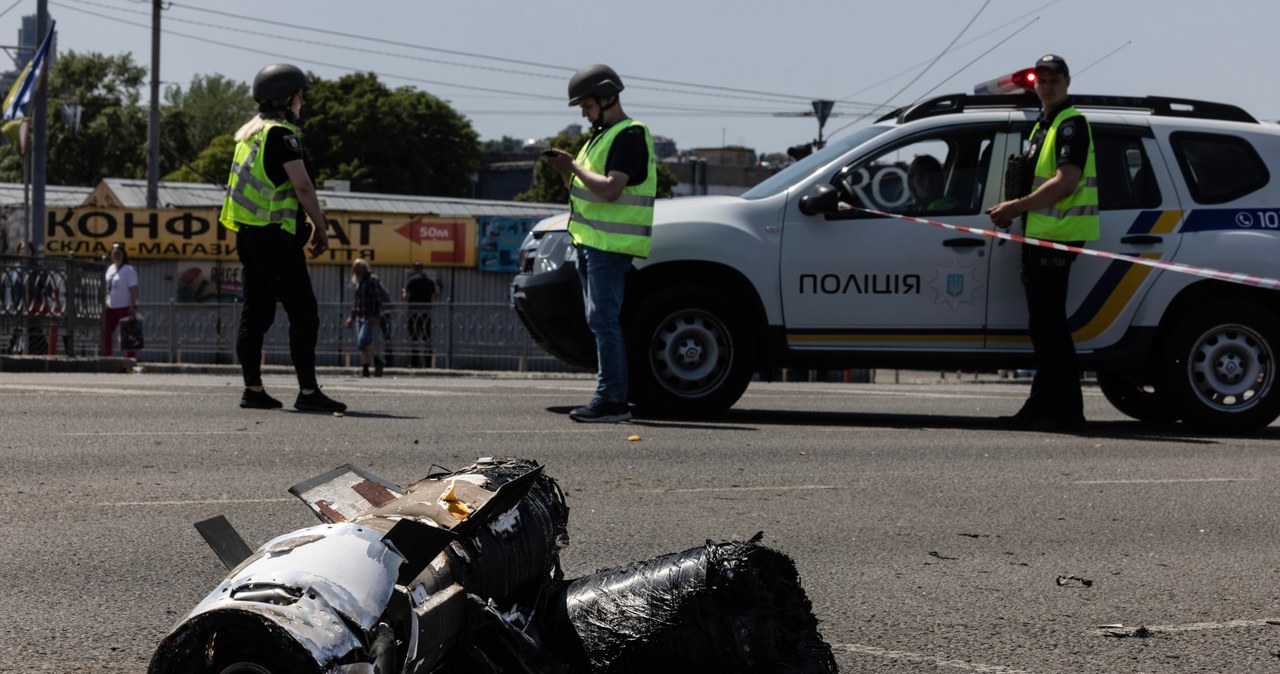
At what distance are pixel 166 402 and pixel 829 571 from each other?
256 inches

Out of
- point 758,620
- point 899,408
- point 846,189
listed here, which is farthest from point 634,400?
point 758,620

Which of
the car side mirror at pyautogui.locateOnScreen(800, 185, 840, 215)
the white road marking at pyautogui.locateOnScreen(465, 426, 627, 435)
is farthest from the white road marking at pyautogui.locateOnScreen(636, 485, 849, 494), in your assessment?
the car side mirror at pyautogui.locateOnScreen(800, 185, 840, 215)

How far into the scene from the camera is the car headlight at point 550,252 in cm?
1038

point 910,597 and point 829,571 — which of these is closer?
point 910,597

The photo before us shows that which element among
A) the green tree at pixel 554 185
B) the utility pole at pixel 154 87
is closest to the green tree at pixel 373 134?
the green tree at pixel 554 185

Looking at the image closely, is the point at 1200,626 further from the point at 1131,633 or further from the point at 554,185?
the point at 554,185

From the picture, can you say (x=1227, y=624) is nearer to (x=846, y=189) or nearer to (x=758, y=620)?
(x=758, y=620)

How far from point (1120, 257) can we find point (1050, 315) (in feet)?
2.05

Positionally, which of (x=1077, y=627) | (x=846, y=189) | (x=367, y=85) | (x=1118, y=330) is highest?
(x=367, y=85)

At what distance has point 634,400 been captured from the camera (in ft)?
33.6

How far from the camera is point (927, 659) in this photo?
425cm

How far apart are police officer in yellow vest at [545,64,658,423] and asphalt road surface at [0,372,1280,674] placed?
17.3 inches

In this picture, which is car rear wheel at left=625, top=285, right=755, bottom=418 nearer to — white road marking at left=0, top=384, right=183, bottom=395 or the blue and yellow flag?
white road marking at left=0, top=384, right=183, bottom=395

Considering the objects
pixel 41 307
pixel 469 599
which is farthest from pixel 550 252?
pixel 41 307
